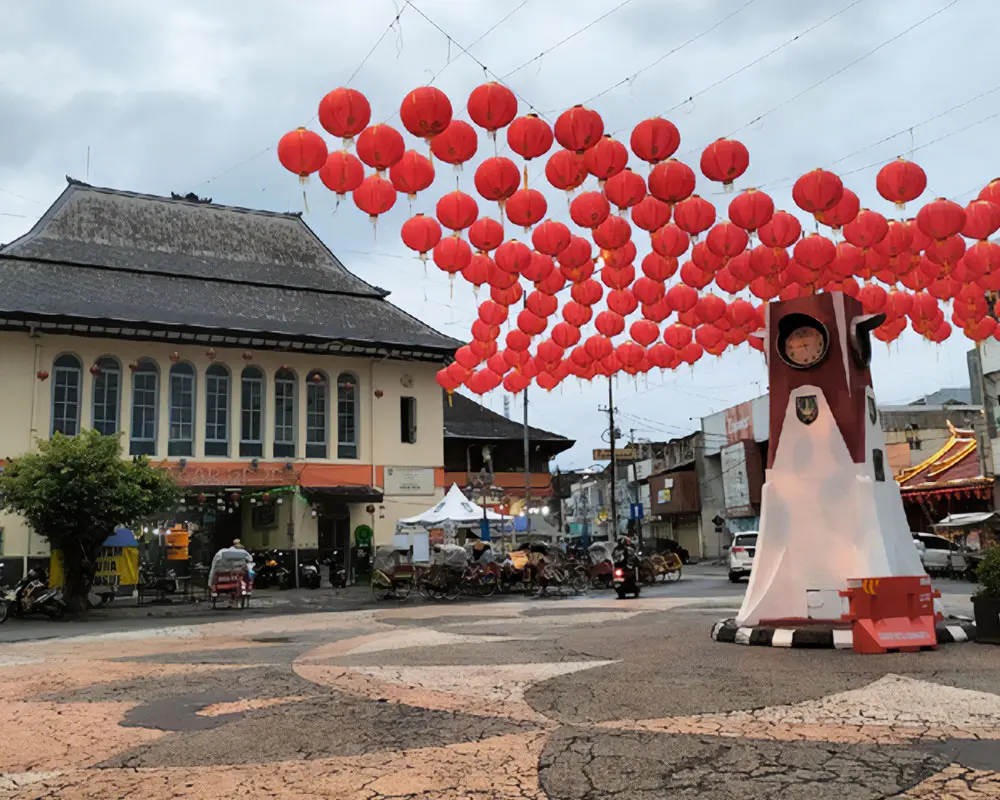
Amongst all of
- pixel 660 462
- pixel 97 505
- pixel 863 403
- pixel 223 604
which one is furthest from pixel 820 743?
pixel 660 462

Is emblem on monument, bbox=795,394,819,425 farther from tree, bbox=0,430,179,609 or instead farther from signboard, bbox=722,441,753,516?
signboard, bbox=722,441,753,516

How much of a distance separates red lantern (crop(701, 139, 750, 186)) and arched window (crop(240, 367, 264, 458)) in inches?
833

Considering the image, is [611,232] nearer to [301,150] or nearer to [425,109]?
[425,109]

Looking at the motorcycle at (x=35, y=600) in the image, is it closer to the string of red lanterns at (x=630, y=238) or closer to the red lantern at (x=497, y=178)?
the string of red lanterns at (x=630, y=238)

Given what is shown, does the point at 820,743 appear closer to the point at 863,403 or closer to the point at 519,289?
the point at 863,403

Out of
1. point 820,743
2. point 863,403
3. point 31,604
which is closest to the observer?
point 820,743

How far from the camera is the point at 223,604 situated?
21.8m

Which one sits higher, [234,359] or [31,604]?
[234,359]

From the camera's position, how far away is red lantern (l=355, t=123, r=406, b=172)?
9.64 meters

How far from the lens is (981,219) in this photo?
11.4 meters

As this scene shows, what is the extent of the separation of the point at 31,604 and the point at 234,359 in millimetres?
11275

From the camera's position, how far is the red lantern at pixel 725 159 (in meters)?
10.2

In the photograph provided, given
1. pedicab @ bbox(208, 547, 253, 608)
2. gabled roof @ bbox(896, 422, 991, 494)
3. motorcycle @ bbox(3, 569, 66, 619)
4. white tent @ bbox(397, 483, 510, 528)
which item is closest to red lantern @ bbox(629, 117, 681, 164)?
pedicab @ bbox(208, 547, 253, 608)

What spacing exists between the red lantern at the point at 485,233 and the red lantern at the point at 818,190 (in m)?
3.85
